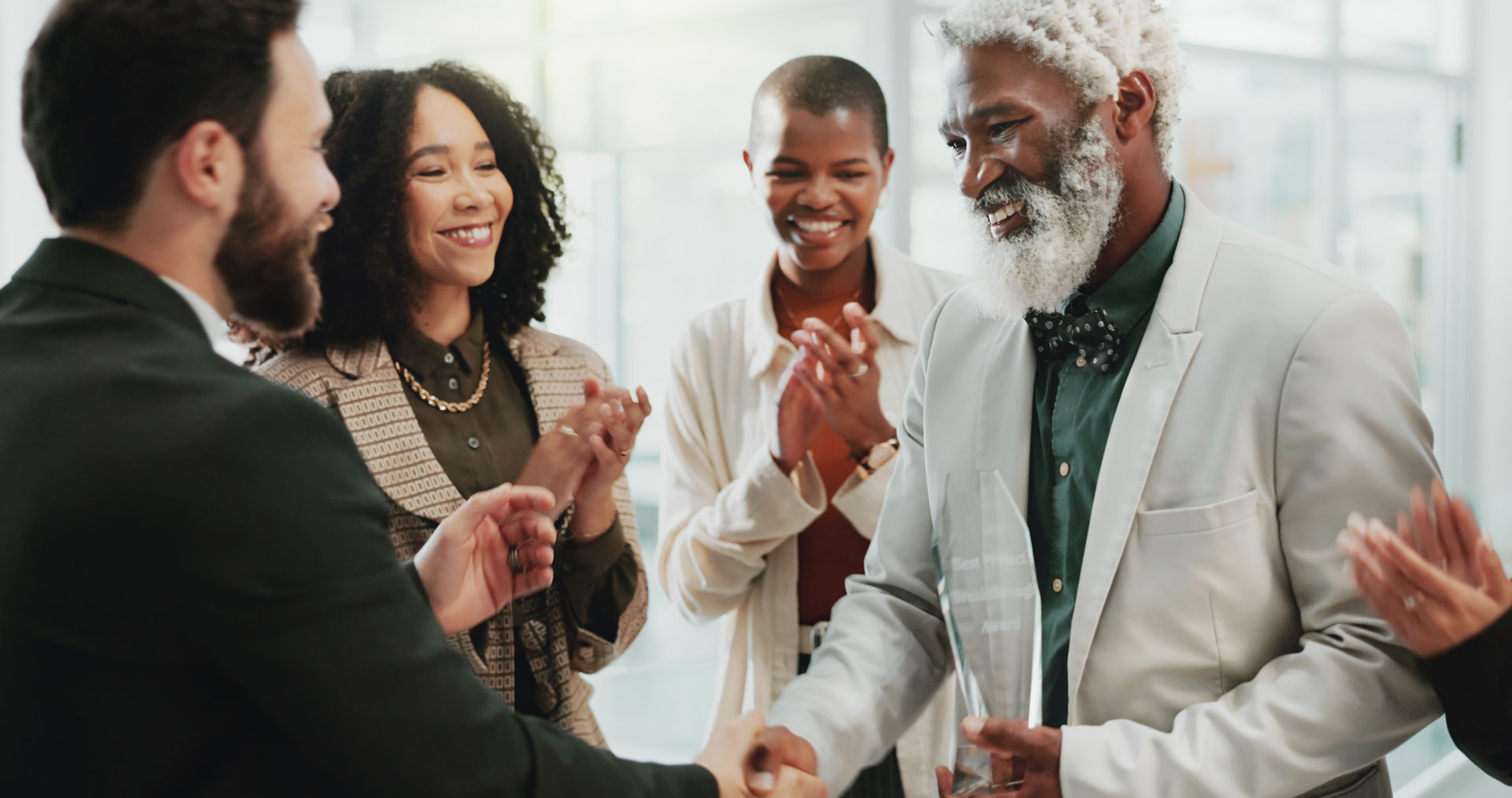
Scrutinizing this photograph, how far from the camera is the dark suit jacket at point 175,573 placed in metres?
1.00

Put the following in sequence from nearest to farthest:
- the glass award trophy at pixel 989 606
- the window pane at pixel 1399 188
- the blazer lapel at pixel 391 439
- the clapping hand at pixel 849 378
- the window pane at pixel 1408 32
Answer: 1. the glass award trophy at pixel 989 606
2. the blazer lapel at pixel 391 439
3. the clapping hand at pixel 849 378
4. the window pane at pixel 1408 32
5. the window pane at pixel 1399 188

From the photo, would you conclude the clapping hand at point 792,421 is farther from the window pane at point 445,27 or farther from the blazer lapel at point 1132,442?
the window pane at point 445,27

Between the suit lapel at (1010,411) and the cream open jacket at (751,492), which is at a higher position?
the suit lapel at (1010,411)

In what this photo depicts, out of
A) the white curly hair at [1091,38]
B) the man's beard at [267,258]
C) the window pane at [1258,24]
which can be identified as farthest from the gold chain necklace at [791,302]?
the window pane at [1258,24]

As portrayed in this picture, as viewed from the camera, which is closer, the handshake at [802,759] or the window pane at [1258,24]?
the handshake at [802,759]

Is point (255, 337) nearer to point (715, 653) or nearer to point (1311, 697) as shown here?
point (1311, 697)

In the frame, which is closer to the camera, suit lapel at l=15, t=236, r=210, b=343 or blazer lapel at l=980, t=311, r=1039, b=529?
suit lapel at l=15, t=236, r=210, b=343

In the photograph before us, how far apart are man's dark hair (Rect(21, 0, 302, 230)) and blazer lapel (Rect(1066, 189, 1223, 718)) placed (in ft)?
3.36

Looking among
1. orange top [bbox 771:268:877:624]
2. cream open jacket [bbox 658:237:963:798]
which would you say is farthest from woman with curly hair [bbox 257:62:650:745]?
orange top [bbox 771:268:877:624]

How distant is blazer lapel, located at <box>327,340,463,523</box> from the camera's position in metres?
1.80

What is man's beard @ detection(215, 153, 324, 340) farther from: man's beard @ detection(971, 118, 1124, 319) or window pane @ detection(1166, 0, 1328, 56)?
window pane @ detection(1166, 0, 1328, 56)

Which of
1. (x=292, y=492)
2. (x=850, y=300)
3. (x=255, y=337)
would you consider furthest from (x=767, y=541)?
(x=292, y=492)

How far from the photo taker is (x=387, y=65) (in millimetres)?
2078

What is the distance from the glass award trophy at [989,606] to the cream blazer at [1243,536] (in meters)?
0.03
